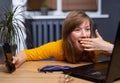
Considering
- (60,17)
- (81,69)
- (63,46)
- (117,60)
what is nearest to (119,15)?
(60,17)

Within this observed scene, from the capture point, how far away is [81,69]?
1.48 meters

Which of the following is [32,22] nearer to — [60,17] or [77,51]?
[60,17]

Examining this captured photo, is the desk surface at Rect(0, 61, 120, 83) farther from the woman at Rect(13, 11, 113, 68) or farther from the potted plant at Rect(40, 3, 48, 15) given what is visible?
the potted plant at Rect(40, 3, 48, 15)

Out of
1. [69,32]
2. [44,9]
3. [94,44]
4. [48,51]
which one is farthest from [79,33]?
[44,9]

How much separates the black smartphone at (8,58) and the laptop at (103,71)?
1.02ft

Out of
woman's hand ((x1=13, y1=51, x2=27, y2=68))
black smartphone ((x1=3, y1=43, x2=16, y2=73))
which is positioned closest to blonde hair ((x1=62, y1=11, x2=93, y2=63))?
woman's hand ((x1=13, y1=51, x2=27, y2=68))

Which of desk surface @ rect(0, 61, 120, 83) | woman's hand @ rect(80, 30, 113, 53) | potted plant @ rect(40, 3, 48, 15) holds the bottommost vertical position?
potted plant @ rect(40, 3, 48, 15)

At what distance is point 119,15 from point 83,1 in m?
0.61

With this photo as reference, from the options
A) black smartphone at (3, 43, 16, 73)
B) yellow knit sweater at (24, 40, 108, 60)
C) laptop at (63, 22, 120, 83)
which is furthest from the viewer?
yellow knit sweater at (24, 40, 108, 60)

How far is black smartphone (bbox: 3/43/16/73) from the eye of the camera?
147 cm

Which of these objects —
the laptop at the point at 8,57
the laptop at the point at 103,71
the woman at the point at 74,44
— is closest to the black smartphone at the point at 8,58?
the laptop at the point at 8,57

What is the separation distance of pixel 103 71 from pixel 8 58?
536mm

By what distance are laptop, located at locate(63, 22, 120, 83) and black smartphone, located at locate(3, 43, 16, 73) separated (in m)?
0.31

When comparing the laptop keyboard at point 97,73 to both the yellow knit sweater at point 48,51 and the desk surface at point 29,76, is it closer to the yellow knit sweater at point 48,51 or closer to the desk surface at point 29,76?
the desk surface at point 29,76
